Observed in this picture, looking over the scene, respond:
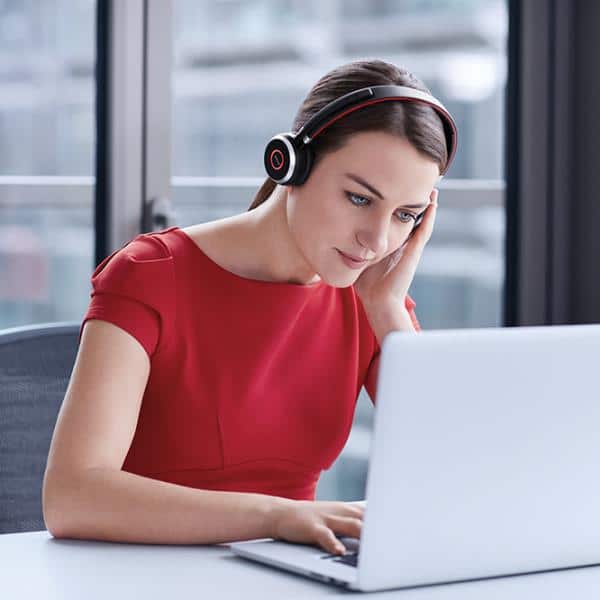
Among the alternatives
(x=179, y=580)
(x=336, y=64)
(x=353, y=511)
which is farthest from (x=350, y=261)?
(x=336, y=64)

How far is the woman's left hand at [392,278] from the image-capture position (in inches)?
60.5

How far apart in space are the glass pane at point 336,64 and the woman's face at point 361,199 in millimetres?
1280

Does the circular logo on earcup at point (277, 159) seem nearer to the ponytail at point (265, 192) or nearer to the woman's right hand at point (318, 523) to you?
the ponytail at point (265, 192)

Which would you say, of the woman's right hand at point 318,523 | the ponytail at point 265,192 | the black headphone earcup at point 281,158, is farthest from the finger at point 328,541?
the ponytail at point 265,192

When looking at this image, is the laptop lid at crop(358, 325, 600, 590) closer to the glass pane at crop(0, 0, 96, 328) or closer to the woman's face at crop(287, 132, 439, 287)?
the woman's face at crop(287, 132, 439, 287)

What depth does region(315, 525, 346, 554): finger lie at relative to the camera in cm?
103

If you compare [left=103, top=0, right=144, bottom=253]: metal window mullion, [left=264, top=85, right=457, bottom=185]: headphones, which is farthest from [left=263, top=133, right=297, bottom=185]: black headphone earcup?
[left=103, top=0, right=144, bottom=253]: metal window mullion

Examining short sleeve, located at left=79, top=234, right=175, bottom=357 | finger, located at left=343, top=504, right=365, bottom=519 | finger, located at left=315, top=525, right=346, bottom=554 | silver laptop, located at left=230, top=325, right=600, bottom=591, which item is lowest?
finger, located at left=315, top=525, right=346, bottom=554

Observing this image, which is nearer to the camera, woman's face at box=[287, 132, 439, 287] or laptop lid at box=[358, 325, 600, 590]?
laptop lid at box=[358, 325, 600, 590]

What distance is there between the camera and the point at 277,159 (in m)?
1.35

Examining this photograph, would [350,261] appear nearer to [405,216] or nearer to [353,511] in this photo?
[405,216]

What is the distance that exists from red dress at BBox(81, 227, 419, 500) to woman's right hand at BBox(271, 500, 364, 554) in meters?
0.34

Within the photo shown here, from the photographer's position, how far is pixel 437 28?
3.02 metres

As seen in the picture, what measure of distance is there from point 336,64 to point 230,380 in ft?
5.38
